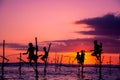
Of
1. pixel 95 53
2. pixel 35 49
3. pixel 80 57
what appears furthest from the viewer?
pixel 80 57

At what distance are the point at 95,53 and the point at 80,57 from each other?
660 inches

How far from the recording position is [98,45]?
68.2 metres

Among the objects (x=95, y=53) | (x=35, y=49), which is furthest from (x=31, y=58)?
(x=95, y=53)

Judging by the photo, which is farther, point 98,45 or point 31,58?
point 98,45

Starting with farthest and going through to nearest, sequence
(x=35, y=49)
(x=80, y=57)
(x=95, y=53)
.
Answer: (x=80, y=57), (x=95, y=53), (x=35, y=49)

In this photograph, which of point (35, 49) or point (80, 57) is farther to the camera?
point (80, 57)

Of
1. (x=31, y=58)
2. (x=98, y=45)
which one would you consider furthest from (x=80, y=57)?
(x=31, y=58)

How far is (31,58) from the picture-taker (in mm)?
51344

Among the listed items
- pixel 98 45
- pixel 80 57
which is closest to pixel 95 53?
pixel 98 45

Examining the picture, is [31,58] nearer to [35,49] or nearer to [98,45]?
[35,49]

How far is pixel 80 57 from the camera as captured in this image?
84.2 meters

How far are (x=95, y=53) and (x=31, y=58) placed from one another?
19750 mm

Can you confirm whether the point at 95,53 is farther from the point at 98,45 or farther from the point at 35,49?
the point at 35,49

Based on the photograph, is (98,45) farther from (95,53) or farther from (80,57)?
(80,57)
